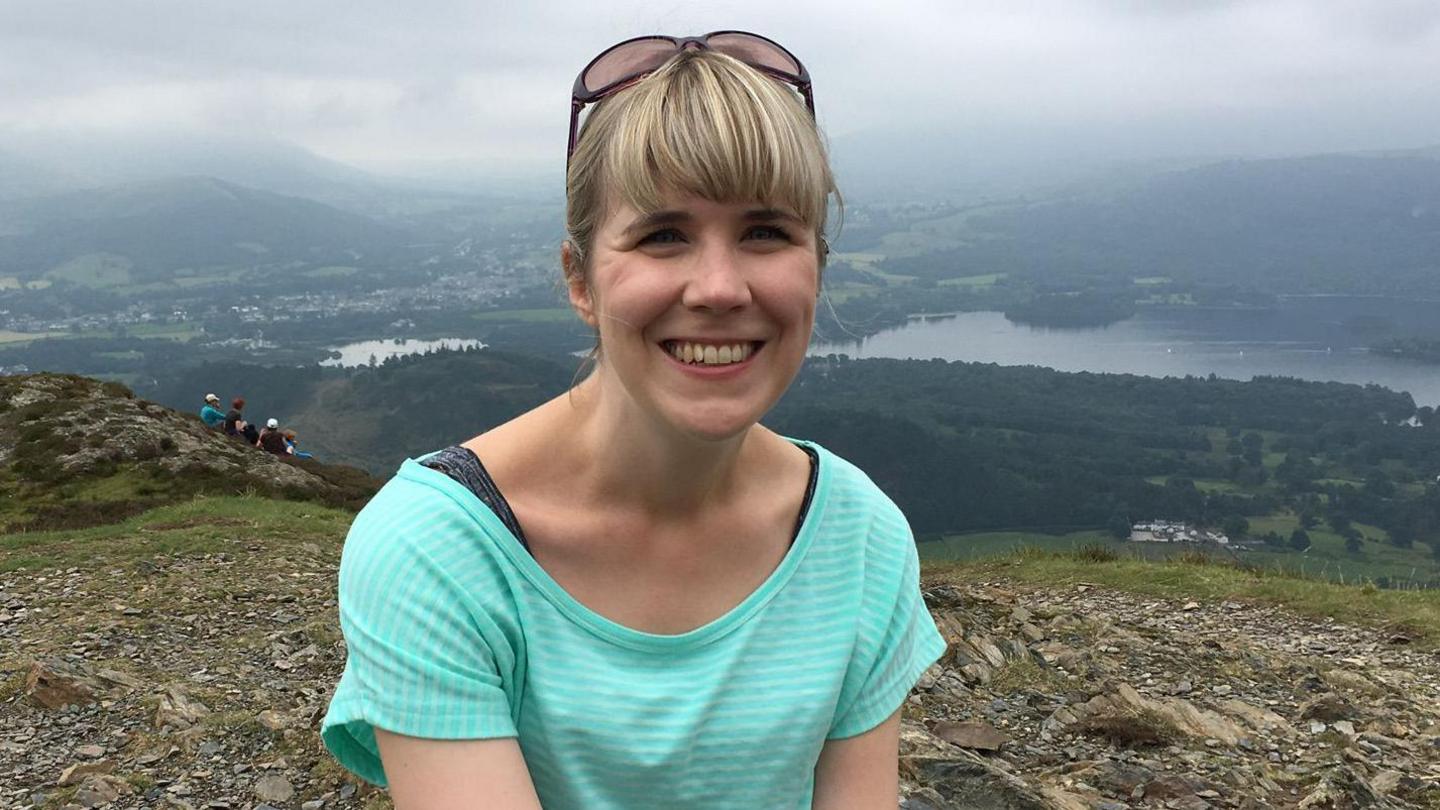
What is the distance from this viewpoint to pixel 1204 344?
161375 mm

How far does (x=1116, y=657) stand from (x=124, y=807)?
7.96 metres

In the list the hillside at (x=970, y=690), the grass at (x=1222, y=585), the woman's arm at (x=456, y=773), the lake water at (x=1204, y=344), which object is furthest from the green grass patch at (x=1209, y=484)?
the woman's arm at (x=456, y=773)

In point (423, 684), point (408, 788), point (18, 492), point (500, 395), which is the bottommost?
point (500, 395)

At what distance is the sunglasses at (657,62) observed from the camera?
2074mm

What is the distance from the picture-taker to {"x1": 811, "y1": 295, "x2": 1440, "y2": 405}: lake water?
139m

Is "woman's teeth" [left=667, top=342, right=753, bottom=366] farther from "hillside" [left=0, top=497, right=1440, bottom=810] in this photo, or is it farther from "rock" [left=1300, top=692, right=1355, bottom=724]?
"rock" [left=1300, top=692, right=1355, bottom=724]

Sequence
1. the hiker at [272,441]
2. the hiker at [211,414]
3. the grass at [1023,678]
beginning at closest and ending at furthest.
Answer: the grass at [1023,678] → the hiker at [272,441] → the hiker at [211,414]

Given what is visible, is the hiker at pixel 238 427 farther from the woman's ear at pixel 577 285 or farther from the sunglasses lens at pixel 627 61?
the sunglasses lens at pixel 627 61

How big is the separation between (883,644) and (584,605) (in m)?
0.81

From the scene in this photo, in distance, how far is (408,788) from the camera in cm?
187

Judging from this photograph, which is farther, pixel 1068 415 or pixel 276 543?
pixel 1068 415

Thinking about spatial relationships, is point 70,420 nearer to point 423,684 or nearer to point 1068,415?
point 423,684

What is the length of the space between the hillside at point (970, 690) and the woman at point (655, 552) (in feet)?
10.9

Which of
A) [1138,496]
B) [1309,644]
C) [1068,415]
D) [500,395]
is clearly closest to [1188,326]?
[1068,415]
